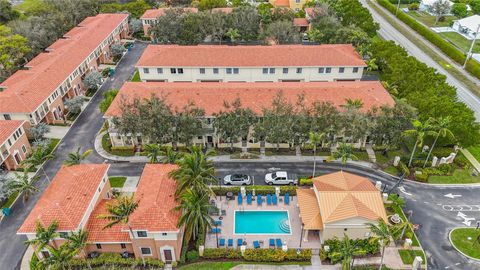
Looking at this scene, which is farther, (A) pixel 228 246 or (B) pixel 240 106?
(B) pixel 240 106

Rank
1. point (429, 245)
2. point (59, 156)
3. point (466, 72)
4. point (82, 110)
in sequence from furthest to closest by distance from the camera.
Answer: point (466, 72) < point (82, 110) < point (59, 156) < point (429, 245)

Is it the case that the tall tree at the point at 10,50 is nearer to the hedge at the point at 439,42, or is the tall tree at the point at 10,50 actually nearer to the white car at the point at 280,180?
the white car at the point at 280,180

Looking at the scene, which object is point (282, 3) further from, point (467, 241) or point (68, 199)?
point (68, 199)

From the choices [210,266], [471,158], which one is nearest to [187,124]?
[210,266]

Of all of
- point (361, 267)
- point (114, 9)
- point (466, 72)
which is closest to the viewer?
point (361, 267)

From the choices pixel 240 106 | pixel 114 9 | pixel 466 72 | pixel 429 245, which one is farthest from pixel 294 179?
pixel 114 9

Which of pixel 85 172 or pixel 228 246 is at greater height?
pixel 85 172

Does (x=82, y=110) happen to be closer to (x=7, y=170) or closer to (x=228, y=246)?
(x=7, y=170)
